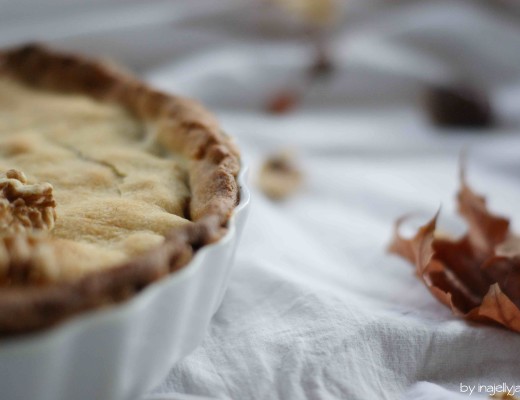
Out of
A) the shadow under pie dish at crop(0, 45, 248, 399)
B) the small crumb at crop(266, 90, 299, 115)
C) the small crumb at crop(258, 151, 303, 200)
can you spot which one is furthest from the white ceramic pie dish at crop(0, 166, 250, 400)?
the small crumb at crop(266, 90, 299, 115)

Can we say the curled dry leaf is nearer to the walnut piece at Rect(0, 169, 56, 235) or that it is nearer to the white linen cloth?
the white linen cloth

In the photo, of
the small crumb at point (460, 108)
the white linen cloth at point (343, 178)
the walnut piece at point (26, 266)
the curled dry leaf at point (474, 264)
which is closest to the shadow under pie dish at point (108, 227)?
the walnut piece at point (26, 266)

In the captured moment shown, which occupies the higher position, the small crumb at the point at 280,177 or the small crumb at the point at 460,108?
the small crumb at the point at 460,108

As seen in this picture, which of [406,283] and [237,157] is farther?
[406,283]

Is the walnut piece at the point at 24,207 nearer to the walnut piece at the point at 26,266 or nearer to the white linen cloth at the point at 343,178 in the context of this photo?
the walnut piece at the point at 26,266

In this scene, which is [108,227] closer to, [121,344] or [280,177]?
[121,344]

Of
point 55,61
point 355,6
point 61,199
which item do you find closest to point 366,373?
point 61,199

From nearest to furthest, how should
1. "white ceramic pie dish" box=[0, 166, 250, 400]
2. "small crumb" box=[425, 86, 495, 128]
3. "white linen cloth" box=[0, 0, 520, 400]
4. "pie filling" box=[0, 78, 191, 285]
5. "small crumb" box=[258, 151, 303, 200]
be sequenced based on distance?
"white ceramic pie dish" box=[0, 166, 250, 400] → "pie filling" box=[0, 78, 191, 285] → "white linen cloth" box=[0, 0, 520, 400] → "small crumb" box=[258, 151, 303, 200] → "small crumb" box=[425, 86, 495, 128]

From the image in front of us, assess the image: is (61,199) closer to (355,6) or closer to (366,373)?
(366,373)

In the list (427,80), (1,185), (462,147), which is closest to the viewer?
(1,185)
